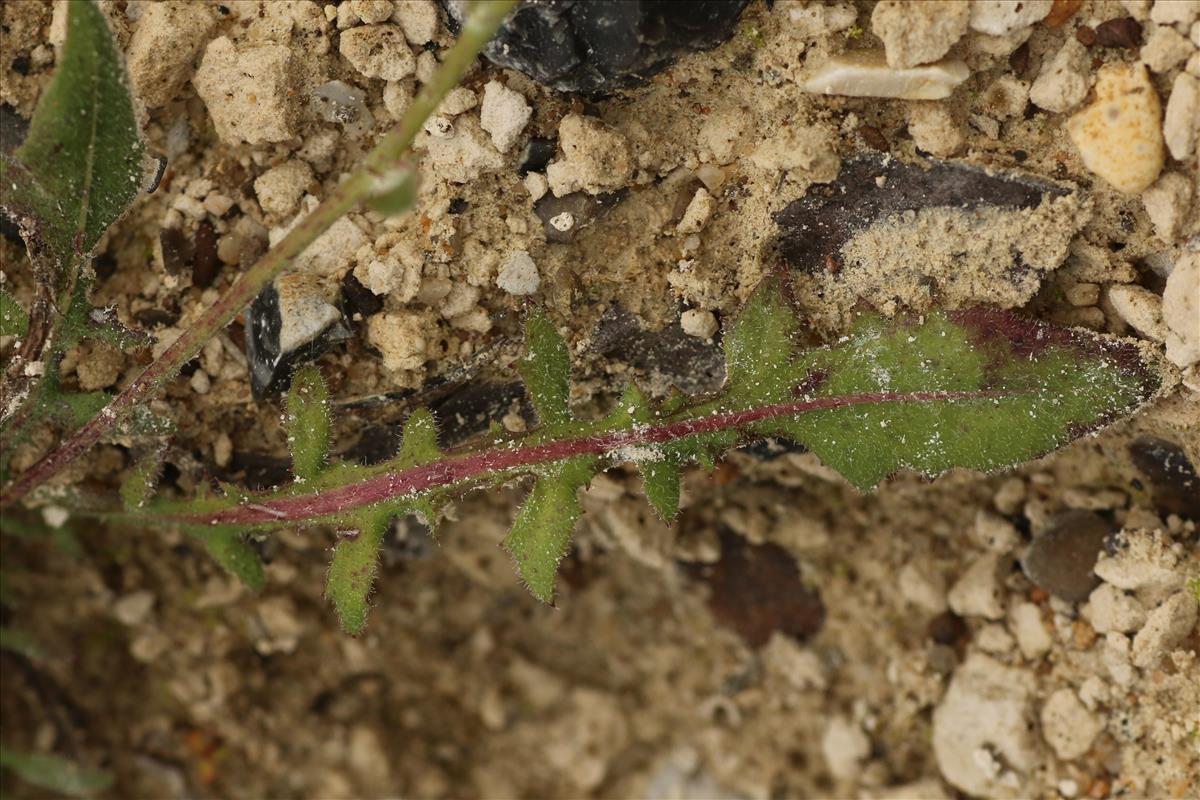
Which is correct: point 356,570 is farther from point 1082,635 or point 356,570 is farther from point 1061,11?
point 1061,11

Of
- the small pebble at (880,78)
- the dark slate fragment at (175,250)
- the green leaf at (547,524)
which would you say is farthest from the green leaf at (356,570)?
the small pebble at (880,78)

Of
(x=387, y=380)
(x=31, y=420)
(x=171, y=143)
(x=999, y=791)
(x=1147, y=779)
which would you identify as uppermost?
(x=171, y=143)

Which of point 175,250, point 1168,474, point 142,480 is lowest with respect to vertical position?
point 1168,474

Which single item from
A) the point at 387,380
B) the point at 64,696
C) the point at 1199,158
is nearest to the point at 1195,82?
the point at 1199,158

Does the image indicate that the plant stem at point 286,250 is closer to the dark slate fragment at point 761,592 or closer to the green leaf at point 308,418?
A: the green leaf at point 308,418

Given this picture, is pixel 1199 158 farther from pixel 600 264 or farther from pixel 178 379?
pixel 178 379

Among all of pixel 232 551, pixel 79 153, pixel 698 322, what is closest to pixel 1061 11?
pixel 698 322
